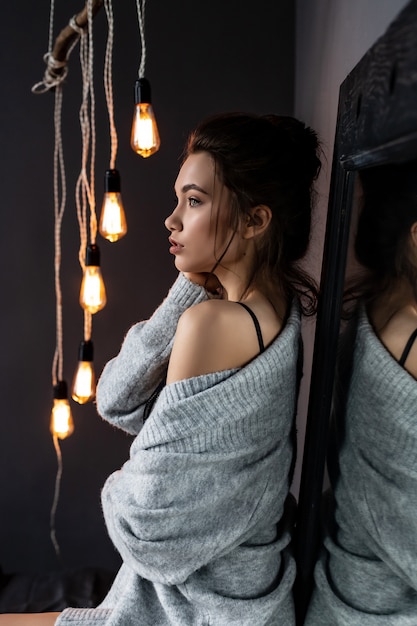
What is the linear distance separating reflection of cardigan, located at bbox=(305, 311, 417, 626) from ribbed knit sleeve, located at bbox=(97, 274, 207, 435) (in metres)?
0.36

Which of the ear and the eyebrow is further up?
the eyebrow

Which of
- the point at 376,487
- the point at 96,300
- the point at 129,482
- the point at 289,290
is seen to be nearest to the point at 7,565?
the point at 96,300

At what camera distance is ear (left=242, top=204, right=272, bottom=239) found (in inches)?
34.6

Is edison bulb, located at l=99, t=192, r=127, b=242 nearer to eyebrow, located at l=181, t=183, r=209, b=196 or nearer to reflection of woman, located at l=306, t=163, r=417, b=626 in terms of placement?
eyebrow, located at l=181, t=183, r=209, b=196

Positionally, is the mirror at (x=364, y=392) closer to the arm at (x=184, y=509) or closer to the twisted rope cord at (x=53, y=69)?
the arm at (x=184, y=509)

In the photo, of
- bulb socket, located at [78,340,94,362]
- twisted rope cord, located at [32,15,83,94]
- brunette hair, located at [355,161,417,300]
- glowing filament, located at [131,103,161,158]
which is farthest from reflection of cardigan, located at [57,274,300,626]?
twisted rope cord, located at [32,15,83,94]

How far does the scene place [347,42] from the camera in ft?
3.44

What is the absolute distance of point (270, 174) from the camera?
2.88 feet

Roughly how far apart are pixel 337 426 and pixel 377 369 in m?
0.18

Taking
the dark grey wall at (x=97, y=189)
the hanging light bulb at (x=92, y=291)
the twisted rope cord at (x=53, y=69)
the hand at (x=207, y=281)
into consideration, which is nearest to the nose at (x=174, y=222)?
the hand at (x=207, y=281)

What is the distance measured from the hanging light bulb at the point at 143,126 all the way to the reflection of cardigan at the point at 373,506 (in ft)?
2.11

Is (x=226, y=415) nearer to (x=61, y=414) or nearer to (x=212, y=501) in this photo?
(x=212, y=501)

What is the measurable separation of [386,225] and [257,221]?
13.6 inches

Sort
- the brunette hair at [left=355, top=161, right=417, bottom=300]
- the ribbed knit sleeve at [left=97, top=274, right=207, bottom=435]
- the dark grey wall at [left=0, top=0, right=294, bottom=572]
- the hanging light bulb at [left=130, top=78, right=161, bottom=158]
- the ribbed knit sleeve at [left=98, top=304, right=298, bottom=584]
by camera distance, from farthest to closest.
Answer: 1. the dark grey wall at [left=0, top=0, right=294, bottom=572]
2. the hanging light bulb at [left=130, top=78, right=161, bottom=158]
3. the ribbed knit sleeve at [left=97, top=274, right=207, bottom=435]
4. the ribbed knit sleeve at [left=98, top=304, right=298, bottom=584]
5. the brunette hair at [left=355, top=161, right=417, bottom=300]
